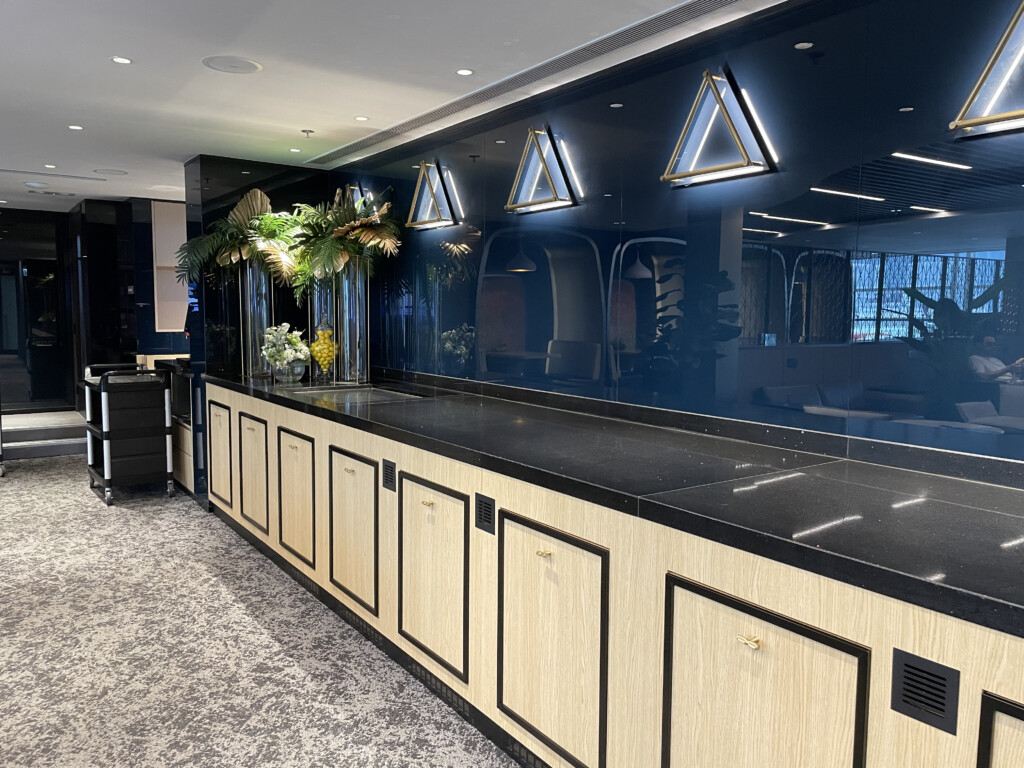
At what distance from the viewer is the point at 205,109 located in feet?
12.9

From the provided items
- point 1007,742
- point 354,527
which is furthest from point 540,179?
point 1007,742

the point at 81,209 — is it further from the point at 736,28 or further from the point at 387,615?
the point at 736,28

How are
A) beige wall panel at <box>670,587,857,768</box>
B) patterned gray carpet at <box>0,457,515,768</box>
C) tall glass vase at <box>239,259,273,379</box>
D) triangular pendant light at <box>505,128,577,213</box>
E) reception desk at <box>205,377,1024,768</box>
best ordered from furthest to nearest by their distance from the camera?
tall glass vase at <box>239,259,273,379</box> < triangular pendant light at <box>505,128,577,213</box> < patterned gray carpet at <box>0,457,515,768</box> < beige wall panel at <box>670,587,857,768</box> < reception desk at <box>205,377,1024,768</box>

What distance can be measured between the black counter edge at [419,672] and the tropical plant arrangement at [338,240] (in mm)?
1637

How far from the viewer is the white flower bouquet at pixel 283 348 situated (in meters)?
4.72

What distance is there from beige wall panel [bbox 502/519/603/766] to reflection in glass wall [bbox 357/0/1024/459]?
91cm

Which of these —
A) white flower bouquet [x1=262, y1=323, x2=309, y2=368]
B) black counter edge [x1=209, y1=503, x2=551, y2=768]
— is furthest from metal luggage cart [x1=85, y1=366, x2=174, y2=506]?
Result: black counter edge [x1=209, y1=503, x2=551, y2=768]

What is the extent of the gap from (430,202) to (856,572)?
336cm

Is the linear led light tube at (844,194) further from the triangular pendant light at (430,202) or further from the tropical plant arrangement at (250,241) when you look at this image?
the tropical plant arrangement at (250,241)

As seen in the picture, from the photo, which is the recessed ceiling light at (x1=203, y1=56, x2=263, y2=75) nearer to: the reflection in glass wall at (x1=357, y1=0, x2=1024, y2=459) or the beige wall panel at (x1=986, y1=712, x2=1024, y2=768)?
the reflection in glass wall at (x1=357, y1=0, x2=1024, y2=459)

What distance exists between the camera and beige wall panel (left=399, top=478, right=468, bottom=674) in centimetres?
256

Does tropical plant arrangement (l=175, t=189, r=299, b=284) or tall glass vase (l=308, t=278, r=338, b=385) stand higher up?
tropical plant arrangement (l=175, t=189, r=299, b=284)

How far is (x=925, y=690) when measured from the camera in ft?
4.26

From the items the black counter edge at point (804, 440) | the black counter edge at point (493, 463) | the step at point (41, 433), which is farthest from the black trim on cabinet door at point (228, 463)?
the step at point (41, 433)
